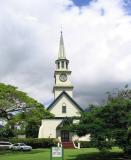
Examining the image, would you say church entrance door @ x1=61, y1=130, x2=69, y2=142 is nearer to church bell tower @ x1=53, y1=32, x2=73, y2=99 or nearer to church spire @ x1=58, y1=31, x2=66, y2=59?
church bell tower @ x1=53, y1=32, x2=73, y2=99

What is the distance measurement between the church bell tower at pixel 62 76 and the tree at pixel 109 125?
45139 mm

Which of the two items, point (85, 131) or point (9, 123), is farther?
point (9, 123)

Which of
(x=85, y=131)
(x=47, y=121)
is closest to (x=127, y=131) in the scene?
(x=85, y=131)

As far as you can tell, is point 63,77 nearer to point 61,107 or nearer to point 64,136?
point 61,107

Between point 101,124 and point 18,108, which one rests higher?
A: point 18,108

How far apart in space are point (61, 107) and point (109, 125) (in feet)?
133

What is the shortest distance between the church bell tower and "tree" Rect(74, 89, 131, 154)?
148 feet

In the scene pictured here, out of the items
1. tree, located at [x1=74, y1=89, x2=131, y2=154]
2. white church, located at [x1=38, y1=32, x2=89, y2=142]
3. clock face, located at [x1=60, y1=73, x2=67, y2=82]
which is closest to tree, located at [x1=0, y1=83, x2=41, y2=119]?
tree, located at [x1=74, y1=89, x2=131, y2=154]

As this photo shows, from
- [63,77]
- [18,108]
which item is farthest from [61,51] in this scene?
[18,108]

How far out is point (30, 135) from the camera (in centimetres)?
8688

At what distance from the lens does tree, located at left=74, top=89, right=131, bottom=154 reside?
119 ft

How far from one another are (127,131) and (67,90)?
50.7 meters

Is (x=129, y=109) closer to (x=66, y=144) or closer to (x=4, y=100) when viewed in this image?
(x=4, y=100)

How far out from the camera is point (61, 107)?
7800 cm
